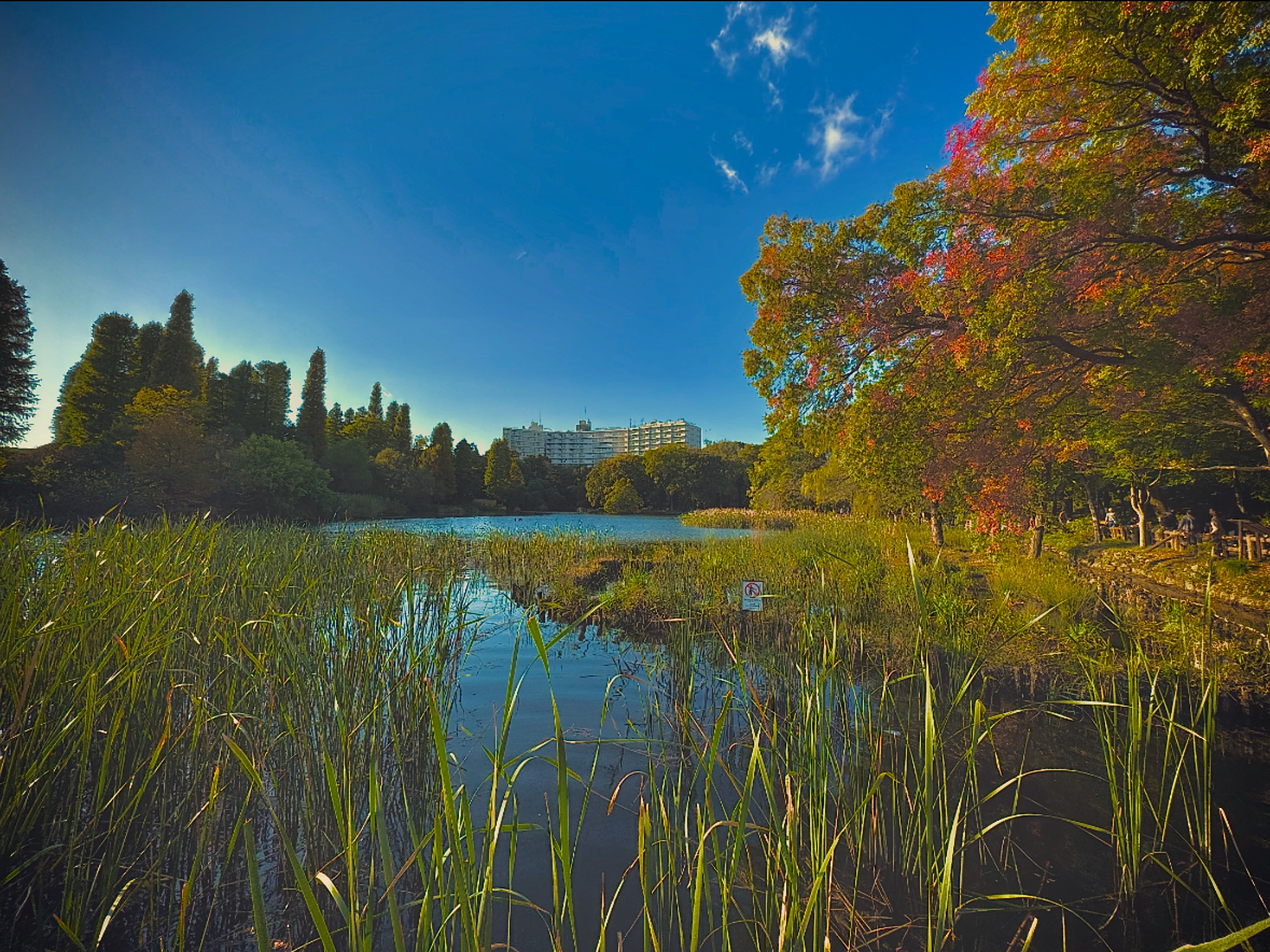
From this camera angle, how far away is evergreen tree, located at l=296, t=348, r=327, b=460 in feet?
103

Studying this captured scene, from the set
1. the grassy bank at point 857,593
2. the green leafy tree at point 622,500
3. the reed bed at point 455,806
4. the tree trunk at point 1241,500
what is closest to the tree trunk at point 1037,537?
the grassy bank at point 857,593

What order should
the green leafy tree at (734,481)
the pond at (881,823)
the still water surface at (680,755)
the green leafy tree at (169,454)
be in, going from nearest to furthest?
the pond at (881,823), the still water surface at (680,755), the green leafy tree at (169,454), the green leafy tree at (734,481)

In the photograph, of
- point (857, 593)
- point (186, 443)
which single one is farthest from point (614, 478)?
point (857, 593)

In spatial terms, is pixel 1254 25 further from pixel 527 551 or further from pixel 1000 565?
pixel 527 551

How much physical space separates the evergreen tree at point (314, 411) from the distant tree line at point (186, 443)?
8 centimetres

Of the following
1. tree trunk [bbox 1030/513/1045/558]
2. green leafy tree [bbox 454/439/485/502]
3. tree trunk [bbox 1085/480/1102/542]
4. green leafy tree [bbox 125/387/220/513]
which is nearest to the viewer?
tree trunk [bbox 1030/513/1045/558]

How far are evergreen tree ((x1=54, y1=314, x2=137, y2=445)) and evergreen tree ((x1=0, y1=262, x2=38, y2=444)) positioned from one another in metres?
3.47

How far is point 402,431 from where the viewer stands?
145 feet

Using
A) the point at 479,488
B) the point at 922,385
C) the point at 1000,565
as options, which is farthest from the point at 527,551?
the point at 479,488

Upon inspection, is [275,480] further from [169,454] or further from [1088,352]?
[1088,352]

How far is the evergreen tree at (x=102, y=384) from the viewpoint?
21.0 metres

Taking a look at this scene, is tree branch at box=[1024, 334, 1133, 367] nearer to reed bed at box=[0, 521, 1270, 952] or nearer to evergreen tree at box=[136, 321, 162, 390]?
reed bed at box=[0, 521, 1270, 952]

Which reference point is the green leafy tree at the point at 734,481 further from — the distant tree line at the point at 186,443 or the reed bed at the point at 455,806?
the reed bed at the point at 455,806

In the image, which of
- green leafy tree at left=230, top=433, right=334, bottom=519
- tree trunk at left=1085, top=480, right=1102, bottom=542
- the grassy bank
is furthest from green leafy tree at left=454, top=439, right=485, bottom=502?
tree trunk at left=1085, top=480, right=1102, bottom=542
